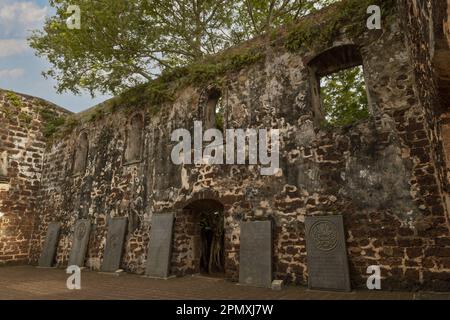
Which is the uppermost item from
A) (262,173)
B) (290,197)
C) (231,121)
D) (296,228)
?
(231,121)

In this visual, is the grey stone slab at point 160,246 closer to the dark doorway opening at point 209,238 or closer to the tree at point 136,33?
the dark doorway opening at point 209,238

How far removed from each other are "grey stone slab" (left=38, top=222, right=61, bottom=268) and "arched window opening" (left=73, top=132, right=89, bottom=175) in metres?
→ 2.05

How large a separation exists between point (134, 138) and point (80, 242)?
3.69m

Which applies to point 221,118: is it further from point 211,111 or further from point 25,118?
point 25,118

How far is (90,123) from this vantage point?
1167 cm

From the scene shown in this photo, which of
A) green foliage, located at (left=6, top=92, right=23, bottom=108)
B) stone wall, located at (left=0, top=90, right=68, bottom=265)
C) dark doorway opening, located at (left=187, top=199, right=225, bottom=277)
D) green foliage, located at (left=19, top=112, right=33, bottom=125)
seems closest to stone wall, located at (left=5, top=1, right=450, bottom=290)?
dark doorway opening, located at (left=187, top=199, right=225, bottom=277)

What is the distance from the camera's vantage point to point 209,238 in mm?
9703

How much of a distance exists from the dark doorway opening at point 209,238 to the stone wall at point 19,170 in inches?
286

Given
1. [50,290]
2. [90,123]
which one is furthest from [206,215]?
[90,123]

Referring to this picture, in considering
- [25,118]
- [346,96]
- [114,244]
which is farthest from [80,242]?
[346,96]

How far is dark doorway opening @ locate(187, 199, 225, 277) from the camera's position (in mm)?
8453

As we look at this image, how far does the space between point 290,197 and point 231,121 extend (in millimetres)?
2481

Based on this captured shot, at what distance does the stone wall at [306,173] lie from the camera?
5.05m

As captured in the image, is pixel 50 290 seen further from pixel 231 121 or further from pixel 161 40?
pixel 161 40
